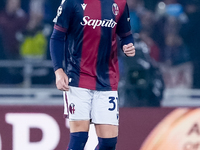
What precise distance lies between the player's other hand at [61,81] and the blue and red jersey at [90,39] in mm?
106

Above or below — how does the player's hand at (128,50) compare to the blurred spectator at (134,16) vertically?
below

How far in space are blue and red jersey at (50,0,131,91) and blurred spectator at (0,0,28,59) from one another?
9.72 feet

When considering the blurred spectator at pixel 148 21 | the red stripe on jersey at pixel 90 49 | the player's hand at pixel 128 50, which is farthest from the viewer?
the blurred spectator at pixel 148 21

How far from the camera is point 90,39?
10.8 ft

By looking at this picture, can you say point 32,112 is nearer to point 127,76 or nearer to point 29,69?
point 127,76

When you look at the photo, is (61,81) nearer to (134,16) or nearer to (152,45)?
(134,16)

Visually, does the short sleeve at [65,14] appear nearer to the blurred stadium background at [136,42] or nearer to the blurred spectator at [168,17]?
the blurred stadium background at [136,42]

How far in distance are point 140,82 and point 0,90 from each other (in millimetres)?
1859

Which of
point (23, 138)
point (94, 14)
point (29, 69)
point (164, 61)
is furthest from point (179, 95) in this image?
point (94, 14)

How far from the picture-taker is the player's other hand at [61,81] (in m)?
3.15

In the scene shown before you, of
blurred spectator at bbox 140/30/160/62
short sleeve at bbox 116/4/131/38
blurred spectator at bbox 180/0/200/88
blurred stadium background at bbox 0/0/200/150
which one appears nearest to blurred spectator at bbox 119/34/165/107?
blurred stadium background at bbox 0/0/200/150

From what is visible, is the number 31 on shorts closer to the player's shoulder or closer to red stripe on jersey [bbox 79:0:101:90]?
red stripe on jersey [bbox 79:0:101:90]

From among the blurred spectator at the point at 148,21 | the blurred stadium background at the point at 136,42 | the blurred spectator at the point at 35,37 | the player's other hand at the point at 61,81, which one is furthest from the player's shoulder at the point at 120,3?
the blurred spectator at the point at 35,37

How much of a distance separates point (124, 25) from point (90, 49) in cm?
37
